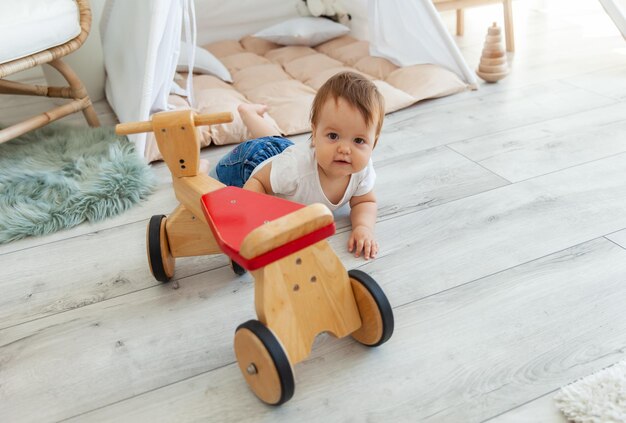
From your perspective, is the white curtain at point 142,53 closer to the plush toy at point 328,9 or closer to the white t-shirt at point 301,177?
the white t-shirt at point 301,177

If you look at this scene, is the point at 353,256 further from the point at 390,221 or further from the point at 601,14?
the point at 601,14

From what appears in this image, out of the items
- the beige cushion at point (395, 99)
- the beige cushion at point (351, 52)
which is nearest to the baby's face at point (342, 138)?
the beige cushion at point (395, 99)

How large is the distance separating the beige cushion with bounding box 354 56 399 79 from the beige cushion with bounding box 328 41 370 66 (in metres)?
0.05

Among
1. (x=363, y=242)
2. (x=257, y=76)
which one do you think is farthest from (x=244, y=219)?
(x=257, y=76)

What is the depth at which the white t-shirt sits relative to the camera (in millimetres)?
1204

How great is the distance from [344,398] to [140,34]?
3.76ft

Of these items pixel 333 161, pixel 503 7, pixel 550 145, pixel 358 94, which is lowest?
pixel 550 145

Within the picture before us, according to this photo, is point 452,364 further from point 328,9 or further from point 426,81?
point 328,9

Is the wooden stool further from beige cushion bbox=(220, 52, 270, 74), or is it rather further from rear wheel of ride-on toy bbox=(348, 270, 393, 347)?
rear wheel of ride-on toy bbox=(348, 270, 393, 347)

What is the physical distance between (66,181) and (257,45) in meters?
1.24

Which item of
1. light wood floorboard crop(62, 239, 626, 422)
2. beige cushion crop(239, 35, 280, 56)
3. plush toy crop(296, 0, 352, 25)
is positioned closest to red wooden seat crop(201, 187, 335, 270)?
light wood floorboard crop(62, 239, 626, 422)

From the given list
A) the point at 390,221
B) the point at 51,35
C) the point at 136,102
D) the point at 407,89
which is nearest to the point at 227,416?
the point at 390,221

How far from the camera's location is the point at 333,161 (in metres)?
1.12

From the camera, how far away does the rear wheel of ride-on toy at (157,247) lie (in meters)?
1.07
